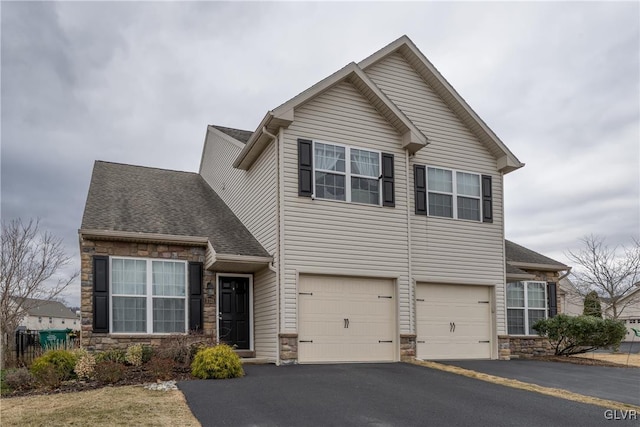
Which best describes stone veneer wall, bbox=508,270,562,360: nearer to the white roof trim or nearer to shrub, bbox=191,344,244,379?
the white roof trim

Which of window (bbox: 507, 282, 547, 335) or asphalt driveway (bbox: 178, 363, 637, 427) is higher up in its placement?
window (bbox: 507, 282, 547, 335)

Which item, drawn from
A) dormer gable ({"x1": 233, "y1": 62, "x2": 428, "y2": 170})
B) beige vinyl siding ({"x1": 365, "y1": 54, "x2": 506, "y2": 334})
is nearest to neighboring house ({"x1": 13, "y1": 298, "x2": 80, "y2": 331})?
dormer gable ({"x1": 233, "y1": 62, "x2": 428, "y2": 170})

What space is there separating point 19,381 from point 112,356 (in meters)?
1.88

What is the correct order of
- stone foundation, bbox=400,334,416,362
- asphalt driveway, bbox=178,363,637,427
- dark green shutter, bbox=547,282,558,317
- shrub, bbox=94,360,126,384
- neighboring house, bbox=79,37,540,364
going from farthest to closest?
1. dark green shutter, bbox=547,282,558,317
2. stone foundation, bbox=400,334,416,362
3. neighboring house, bbox=79,37,540,364
4. shrub, bbox=94,360,126,384
5. asphalt driveway, bbox=178,363,637,427

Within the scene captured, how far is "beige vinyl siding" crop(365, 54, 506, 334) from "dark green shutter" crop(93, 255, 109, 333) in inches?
288

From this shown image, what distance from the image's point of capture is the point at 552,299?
57.5 feet

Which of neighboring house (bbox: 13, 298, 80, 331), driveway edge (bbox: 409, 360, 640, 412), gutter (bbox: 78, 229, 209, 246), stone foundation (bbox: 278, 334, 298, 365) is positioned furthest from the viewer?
neighboring house (bbox: 13, 298, 80, 331)

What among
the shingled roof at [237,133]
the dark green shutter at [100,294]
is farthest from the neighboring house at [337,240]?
the shingled roof at [237,133]

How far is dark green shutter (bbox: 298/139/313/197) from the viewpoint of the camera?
1221 cm

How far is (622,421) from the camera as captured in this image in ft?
23.6

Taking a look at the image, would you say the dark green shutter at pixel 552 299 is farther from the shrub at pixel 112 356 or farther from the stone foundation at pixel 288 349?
the shrub at pixel 112 356

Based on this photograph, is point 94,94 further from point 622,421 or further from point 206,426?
point 622,421

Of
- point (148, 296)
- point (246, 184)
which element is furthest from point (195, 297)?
point (246, 184)

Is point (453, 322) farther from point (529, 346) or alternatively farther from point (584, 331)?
point (529, 346)
